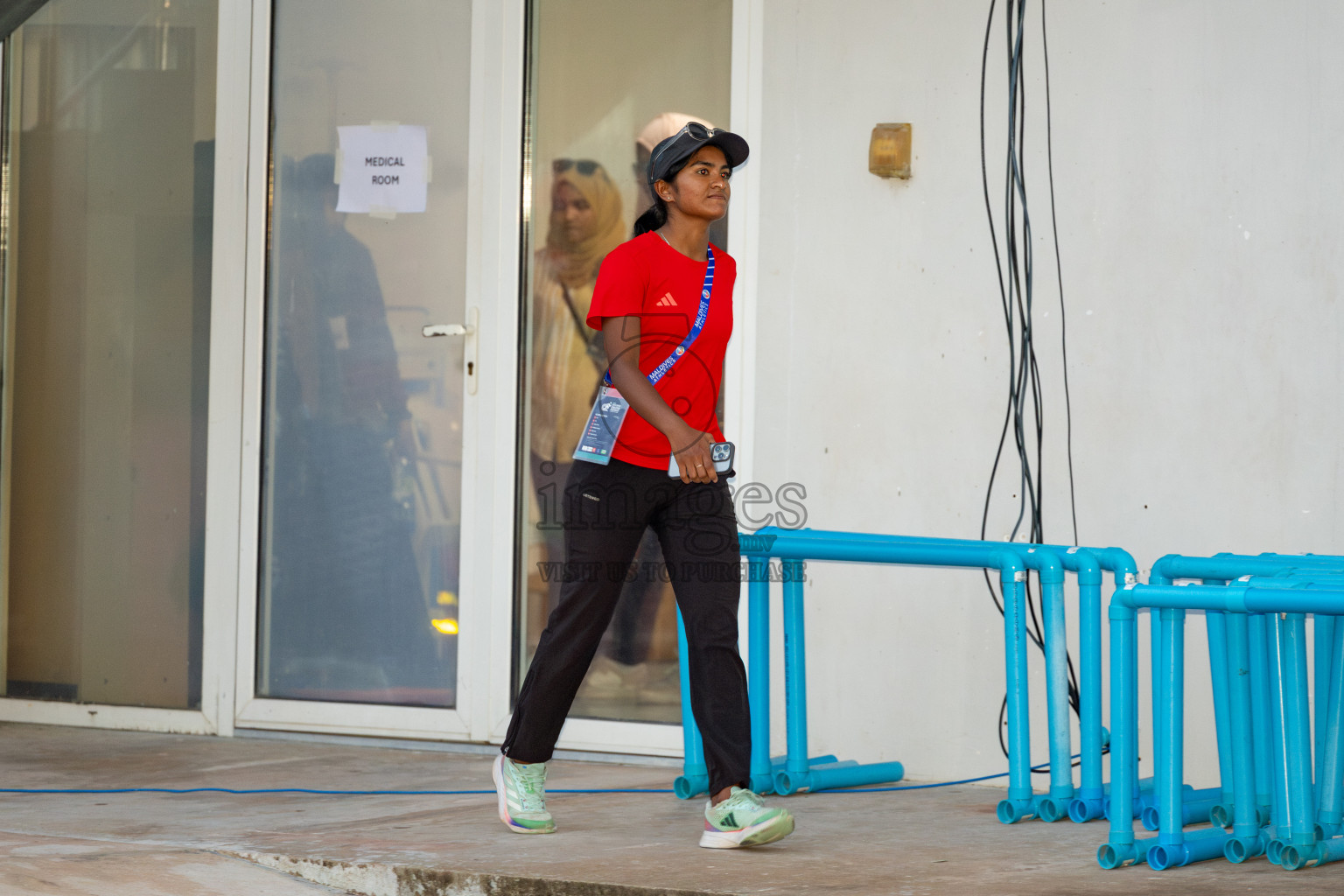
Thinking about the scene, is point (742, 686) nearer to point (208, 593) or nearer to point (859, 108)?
point (859, 108)

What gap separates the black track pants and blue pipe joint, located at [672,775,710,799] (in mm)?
604

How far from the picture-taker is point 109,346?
4.79 metres

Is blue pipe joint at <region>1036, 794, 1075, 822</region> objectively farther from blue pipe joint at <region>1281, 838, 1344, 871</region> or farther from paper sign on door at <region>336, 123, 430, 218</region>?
paper sign on door at <region>336, 123, 430, 218</region>

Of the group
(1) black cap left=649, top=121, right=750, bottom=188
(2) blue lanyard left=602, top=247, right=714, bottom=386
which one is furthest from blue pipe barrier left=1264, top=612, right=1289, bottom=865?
(1) black cap left=649, top=121, right=750, bottom=188

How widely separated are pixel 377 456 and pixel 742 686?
6.59ft

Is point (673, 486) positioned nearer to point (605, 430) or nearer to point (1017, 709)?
point (605, 430)

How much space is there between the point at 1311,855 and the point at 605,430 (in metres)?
1.67

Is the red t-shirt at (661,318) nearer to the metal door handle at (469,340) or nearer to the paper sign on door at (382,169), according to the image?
the metal door handle at (469,340)

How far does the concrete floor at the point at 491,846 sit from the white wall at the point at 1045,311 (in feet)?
1.83

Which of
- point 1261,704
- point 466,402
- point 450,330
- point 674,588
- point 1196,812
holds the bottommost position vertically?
point 1196,812

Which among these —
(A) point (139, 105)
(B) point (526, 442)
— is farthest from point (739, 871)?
(A) point (139, 105)

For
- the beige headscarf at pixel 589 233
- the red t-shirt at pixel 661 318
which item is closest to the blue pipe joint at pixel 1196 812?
the red t-shirt at pixel 661 318

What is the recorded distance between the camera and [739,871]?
2727mm

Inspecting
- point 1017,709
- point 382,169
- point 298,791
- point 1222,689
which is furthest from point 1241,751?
point 382,169
